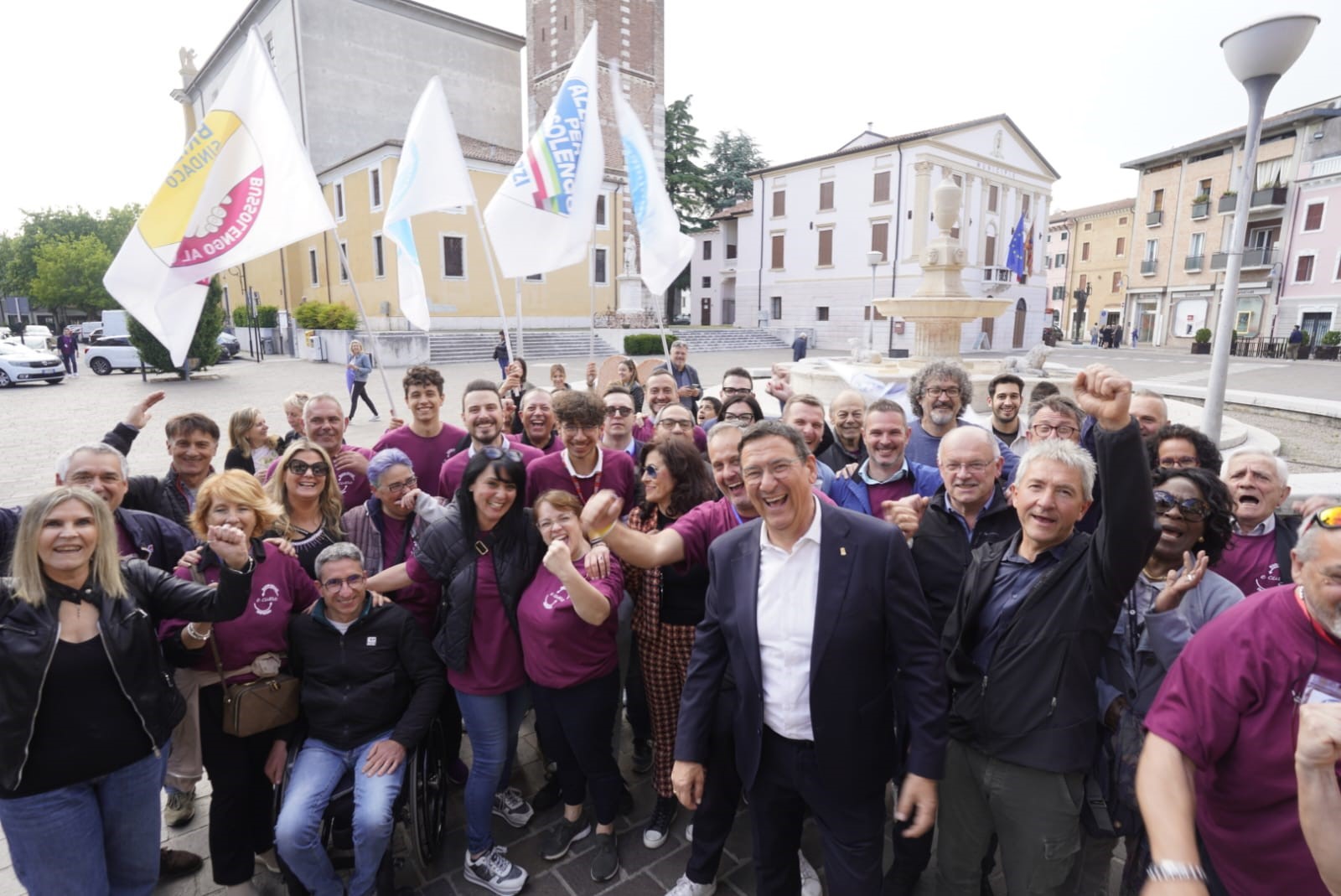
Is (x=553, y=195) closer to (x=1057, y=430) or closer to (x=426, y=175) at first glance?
(x=426, y=175)

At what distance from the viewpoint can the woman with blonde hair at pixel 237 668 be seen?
294cm

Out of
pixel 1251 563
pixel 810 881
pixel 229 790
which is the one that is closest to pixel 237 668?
pixel 229 790

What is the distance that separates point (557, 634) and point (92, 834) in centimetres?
178

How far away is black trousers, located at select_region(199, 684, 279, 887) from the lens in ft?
9.64

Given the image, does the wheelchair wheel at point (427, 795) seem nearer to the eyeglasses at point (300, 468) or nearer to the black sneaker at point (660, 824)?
the black sneaker at point (660, 824)

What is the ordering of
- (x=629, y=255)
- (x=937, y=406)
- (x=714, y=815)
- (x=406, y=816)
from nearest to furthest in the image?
(x=714, y=815), (x=406, y=816), (x=937, y=406), (x=629, y=255)

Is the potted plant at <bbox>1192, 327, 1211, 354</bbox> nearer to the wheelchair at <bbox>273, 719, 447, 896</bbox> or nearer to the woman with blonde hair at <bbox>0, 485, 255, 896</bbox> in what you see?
the wheelchair at <bbox>273, 719, 447, 896</bbox>

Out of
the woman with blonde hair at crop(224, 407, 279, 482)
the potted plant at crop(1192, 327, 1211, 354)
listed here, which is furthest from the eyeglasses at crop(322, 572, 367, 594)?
the potted plant at crop(1192, 327, 1211, 354)

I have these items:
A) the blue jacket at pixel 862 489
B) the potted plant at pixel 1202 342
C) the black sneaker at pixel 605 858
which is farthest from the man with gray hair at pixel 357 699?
the potted plant at pixel 1202 342

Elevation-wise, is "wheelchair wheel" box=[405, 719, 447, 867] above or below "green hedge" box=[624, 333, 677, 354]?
below

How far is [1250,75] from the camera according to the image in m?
4.89

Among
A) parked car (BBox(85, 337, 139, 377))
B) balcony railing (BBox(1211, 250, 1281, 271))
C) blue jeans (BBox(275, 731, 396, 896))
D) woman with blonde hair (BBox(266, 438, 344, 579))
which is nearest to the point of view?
blue jeans (BBox(275, 731, 396, 896))

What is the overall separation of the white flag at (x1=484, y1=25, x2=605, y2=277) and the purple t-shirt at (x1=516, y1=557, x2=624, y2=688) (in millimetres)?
4097

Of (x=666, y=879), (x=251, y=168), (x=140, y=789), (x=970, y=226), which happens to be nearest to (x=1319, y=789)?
(x=666, y=879)
